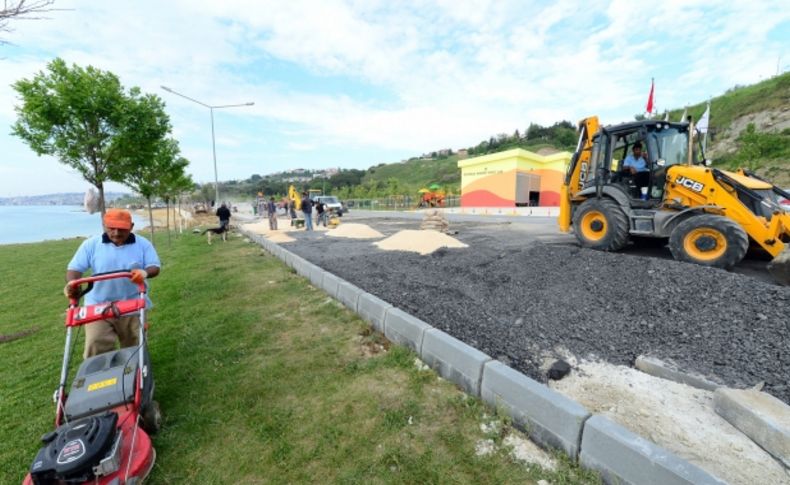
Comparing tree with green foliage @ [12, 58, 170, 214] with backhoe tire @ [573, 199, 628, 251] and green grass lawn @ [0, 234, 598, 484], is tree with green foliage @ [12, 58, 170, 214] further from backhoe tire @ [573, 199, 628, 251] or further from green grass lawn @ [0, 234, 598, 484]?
backhoe tire @ [573, 199, 628, 251]

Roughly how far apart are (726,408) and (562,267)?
355 centimetres

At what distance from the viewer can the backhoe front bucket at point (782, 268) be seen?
429 cm

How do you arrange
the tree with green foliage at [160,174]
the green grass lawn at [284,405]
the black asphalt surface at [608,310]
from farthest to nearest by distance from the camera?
the tree with green foliage at [160,174]
the black asphalt surface at [608,310]
the green grass lawn at [284,405]

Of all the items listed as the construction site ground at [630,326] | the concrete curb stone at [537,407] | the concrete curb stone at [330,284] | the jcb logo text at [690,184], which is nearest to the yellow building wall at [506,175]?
the jcb logo text at [690,184]

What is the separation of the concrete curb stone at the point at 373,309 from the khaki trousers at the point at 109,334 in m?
2.30

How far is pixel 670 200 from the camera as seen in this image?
6.18 m

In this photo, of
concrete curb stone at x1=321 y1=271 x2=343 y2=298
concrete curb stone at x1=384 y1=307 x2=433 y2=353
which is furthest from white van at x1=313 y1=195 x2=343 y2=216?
concrete curb stone at x1=384 y1=307 x2=433 y2=353

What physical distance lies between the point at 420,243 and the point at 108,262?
22.4 feet

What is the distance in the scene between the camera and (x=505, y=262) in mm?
6406

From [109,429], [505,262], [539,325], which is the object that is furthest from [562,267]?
[109,429]

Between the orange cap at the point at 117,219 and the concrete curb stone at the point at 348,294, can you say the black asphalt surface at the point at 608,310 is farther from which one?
the orange cap at the point at 117,219

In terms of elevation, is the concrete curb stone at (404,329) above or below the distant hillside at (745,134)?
below

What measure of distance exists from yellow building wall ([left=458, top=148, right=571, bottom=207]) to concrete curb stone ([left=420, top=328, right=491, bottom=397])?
2378cm

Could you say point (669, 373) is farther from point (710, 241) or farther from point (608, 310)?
point (710, 241)
